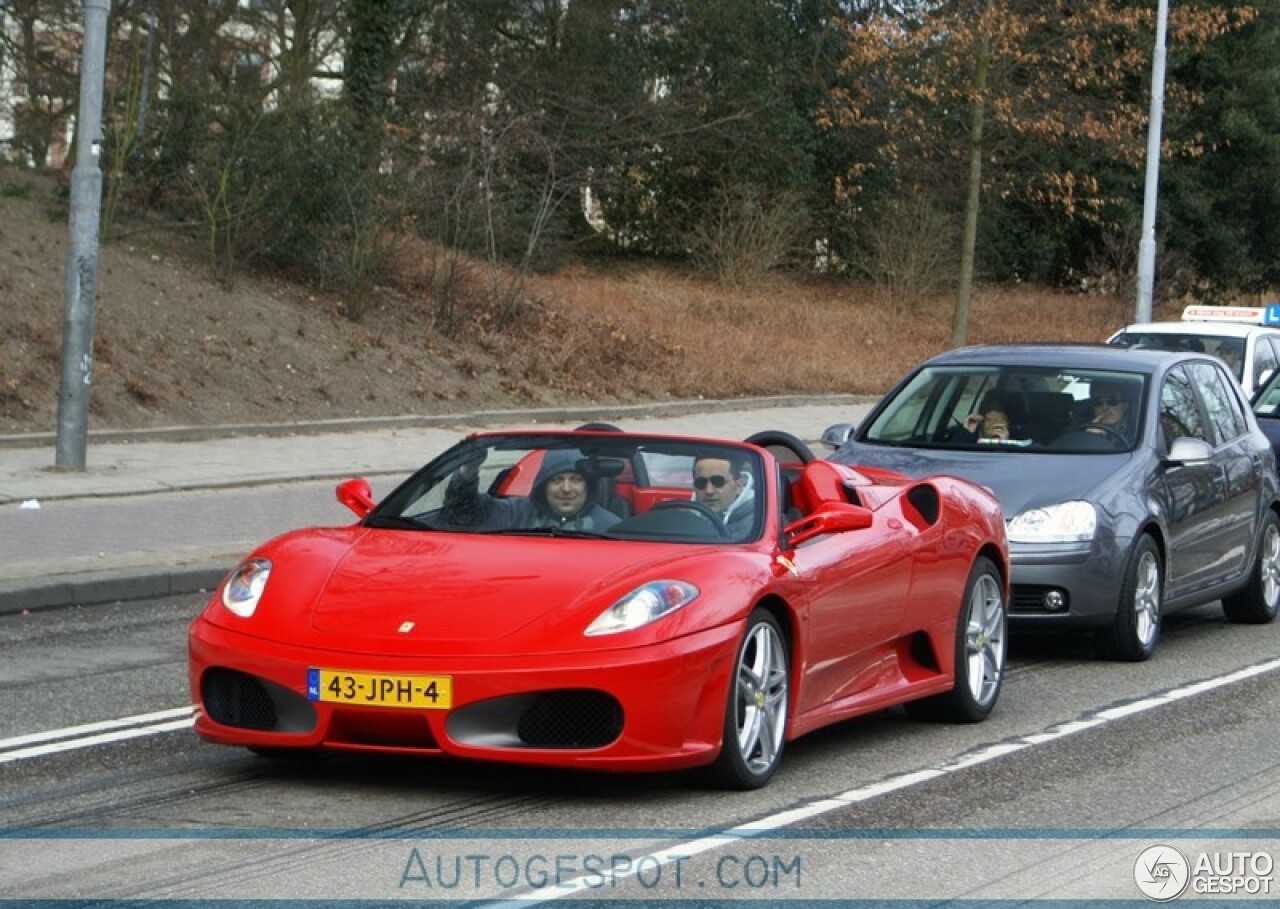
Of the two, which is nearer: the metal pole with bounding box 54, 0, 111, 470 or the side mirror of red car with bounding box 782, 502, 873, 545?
the side mirror of red car with bounding box 782, 502, 873, 545

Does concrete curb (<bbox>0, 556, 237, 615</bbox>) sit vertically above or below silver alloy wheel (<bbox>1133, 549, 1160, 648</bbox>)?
below

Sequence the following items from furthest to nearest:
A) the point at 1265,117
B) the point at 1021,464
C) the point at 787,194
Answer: the point at 1265,117 < the point at 787,194 < the point at 1021,464

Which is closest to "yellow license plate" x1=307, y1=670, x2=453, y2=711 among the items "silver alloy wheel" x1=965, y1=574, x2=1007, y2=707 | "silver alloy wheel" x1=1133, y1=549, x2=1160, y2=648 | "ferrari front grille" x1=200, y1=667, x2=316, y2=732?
"ferrari front grille" x1=200, y1=667, x2=316, y2=732

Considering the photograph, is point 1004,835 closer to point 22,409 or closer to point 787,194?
point 22,409

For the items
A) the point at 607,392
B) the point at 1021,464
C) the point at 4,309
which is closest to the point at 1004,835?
the point at 1021,464

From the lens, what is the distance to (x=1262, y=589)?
43.7 feet

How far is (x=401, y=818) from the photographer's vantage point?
6.98 m

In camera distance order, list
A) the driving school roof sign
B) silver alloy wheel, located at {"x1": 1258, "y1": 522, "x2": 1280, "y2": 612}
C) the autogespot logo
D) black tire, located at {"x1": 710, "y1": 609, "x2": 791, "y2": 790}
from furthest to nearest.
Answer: the driving school roof sign < silver alloy wheel, located at {"x1": 1258, "y1": 522, "x2": 1280, "y2": 612} < black tire, located at {"x1": 710, "y1": 609, "x2": 791, "y2": 790} < the autogespot logo

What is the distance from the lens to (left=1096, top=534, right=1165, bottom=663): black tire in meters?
11.3

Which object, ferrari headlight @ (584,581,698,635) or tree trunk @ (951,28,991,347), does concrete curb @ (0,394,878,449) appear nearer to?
tree trunk @ (951,28,991,347)

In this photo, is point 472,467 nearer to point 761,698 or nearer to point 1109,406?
point 761,698

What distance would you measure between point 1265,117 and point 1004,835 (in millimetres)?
50089

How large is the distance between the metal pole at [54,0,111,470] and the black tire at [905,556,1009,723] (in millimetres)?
11211

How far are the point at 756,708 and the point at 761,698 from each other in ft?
0.14
